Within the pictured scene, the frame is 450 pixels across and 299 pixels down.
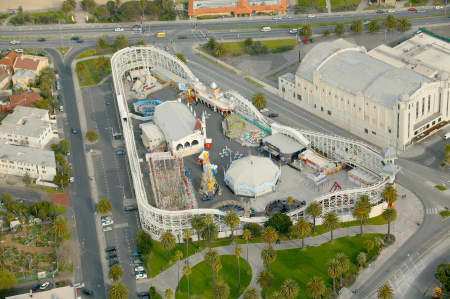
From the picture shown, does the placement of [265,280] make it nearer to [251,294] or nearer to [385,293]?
[251,294]

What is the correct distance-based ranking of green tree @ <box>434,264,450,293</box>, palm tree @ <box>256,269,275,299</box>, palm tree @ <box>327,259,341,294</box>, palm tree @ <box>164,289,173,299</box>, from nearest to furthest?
green tree @ <box>434,264,450,293</box> → palm tree @ <box>164,289,173,299</box> → palm tree @ <box>327,259,341,294</box> → palm tree @ <box>256,269,275,299</box>

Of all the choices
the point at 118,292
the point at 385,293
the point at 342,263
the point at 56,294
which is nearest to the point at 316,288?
the point at 342,263

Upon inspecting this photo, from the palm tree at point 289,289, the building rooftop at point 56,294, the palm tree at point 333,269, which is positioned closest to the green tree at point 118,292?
the building rooftop at point 56,294

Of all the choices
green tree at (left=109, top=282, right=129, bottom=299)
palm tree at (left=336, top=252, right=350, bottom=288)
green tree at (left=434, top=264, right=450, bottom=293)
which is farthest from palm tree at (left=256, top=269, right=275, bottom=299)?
green tree at (left=434, top=264, right=450, bottom=293)

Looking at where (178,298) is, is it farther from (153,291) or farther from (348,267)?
(348,267)

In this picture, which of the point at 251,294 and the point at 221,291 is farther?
the point at 221,291

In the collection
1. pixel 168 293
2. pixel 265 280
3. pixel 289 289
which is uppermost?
pixel 289 289

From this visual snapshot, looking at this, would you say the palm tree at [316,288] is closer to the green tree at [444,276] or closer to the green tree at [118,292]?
the green tree at [444,276]

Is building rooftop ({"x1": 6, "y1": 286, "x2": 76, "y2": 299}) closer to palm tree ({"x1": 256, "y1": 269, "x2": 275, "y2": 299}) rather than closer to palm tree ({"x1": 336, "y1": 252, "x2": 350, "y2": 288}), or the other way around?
palm tree ({"x1": 256, "y1": 269, "x2": 275, "y2": 299})
